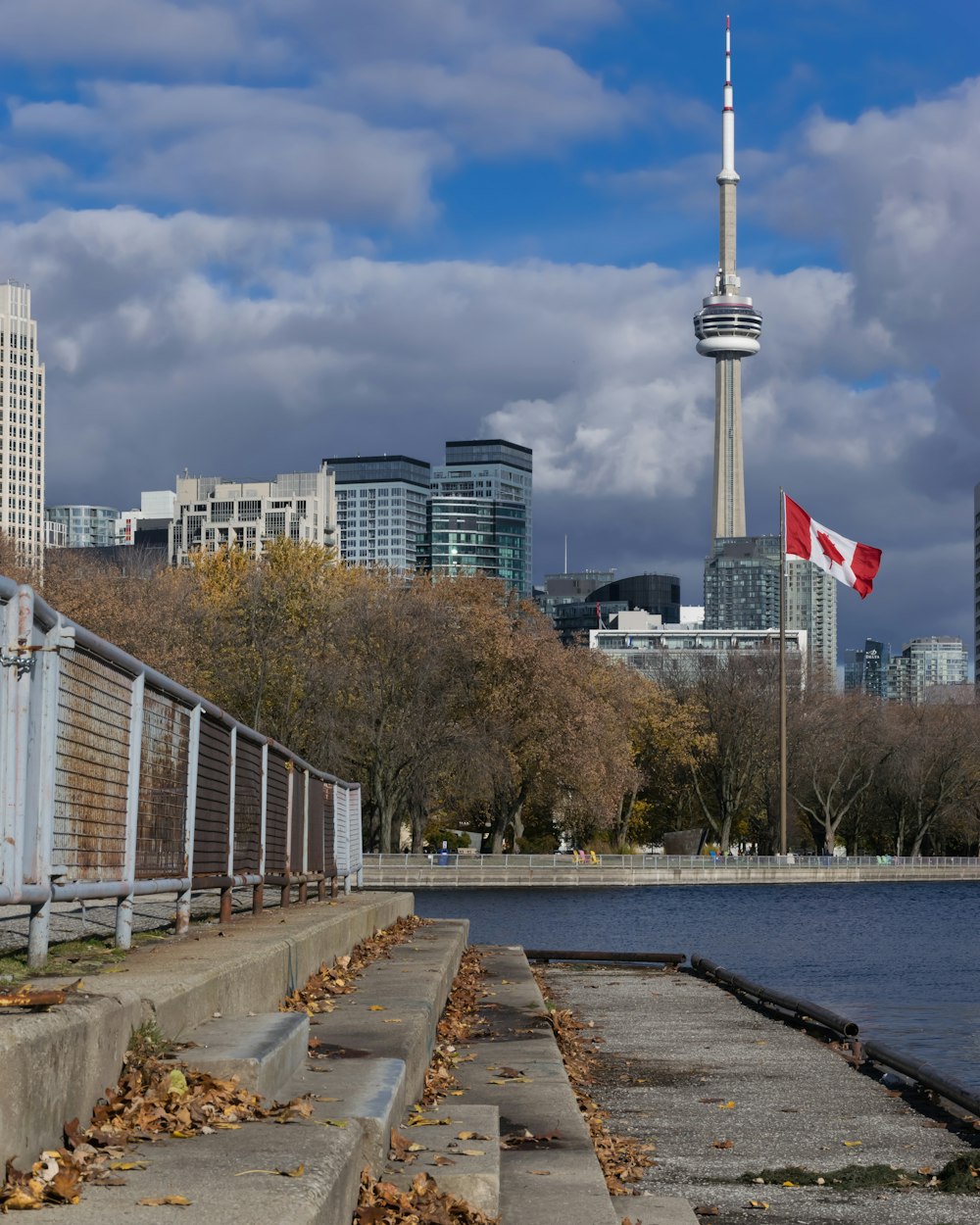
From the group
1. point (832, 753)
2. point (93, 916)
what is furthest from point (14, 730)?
point (832, 753)

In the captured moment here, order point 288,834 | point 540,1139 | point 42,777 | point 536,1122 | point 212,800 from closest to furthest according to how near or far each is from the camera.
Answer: point 42,777, point 540,1139, point 536,1122, point 212,800, point 288,834

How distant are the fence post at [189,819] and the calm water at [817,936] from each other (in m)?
10.1

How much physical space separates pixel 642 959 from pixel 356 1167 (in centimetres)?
2887

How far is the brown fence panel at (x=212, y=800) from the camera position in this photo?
1168 centimetres

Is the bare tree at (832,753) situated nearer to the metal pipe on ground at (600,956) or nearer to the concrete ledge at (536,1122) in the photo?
the metal pipe on ground at (600,956)

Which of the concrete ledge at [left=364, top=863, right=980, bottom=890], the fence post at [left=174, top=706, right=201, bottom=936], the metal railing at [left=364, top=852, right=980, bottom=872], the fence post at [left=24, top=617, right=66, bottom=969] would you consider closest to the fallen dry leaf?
the fence post at [left=24, top=617, right=66, bottom=969]

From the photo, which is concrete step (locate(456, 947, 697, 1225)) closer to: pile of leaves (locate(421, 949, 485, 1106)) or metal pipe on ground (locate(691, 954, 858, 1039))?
pile of leaves (locate(421, 949, 485, 1106))

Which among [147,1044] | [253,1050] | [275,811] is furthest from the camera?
[275,811]

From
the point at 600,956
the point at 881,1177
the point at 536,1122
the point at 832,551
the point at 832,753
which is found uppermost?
the point at 832,551

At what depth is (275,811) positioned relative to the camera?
1593cm

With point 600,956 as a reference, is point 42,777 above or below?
above

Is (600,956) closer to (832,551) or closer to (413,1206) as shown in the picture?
(413,1206)

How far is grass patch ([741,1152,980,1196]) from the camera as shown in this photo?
11055mm

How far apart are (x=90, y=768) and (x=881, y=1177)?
6257 mm
